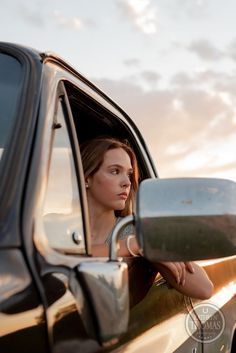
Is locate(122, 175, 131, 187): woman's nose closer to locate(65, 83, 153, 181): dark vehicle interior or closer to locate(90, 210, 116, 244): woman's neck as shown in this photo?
locate(90, 210, 116, 244): woman's neck

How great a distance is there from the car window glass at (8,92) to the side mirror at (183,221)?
39cm

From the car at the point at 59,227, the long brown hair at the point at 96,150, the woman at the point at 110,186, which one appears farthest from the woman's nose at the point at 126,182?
the car at the point at 59,227

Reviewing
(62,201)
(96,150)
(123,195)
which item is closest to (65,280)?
(62,201)

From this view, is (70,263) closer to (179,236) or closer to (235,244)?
(179,236)

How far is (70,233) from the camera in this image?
212cm

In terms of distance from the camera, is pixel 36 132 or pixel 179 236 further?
pixel 36 132

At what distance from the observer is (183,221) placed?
5.90ft

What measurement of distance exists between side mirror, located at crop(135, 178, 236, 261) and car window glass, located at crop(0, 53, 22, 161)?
0.39 meters

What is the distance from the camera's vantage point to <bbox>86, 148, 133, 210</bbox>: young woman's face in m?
3.26

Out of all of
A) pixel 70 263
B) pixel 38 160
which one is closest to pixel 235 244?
pixel 70 263

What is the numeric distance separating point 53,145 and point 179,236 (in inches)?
18.9

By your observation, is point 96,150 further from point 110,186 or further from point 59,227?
point 59,227

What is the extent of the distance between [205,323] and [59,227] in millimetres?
1824

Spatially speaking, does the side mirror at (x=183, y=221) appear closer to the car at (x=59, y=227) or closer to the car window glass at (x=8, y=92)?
the car at (x=59, y=227)
